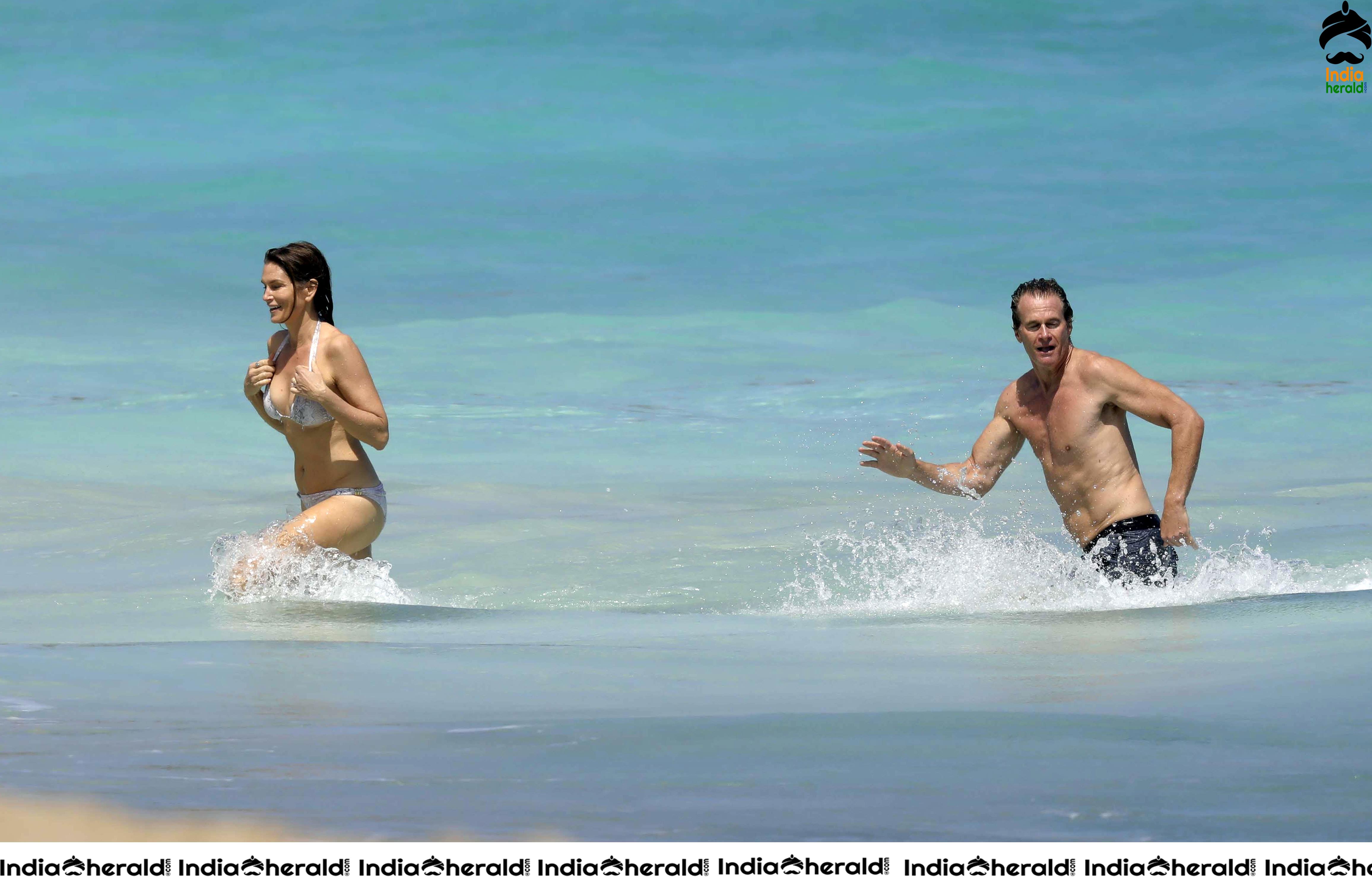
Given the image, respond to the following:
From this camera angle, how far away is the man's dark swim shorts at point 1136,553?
21.0ft

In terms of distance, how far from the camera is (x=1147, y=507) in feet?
21.6

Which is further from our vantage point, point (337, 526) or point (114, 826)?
point (337, 526)

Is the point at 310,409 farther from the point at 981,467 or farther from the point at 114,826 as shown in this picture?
the point at 114,826

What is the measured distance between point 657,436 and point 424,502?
5923 mm

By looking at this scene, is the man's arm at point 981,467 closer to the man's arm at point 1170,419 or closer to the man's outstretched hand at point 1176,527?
the man's arm at point 1170,419

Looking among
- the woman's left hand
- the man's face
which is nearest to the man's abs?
the man's face

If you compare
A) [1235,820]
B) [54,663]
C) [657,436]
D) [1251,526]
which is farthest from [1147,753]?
[657,436]

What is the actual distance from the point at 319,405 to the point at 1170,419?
128 inches

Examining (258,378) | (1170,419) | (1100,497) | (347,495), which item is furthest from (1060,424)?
(258,378)

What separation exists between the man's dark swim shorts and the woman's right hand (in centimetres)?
325

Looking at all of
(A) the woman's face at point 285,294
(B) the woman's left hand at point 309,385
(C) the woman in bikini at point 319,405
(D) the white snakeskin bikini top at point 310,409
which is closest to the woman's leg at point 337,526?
(C) the woman in bikini at point 319,405

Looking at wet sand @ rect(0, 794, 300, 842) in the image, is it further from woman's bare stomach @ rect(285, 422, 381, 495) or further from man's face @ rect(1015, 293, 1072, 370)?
man's face @ rect(1015, 293, 1072, 370)

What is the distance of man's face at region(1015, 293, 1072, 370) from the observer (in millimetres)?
6574

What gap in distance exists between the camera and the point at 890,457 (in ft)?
21.4
